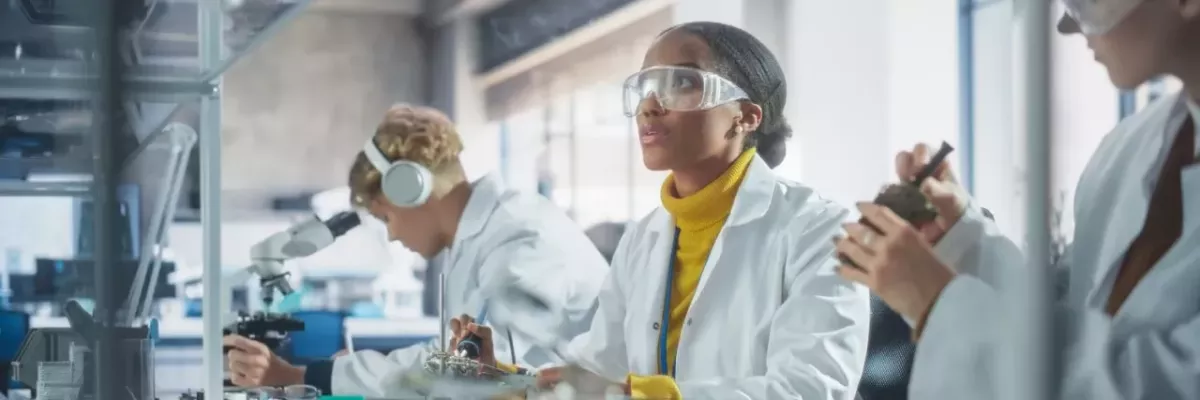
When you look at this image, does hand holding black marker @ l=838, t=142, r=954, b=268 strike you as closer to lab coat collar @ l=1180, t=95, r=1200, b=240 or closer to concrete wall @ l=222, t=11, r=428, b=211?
lab coat collar @ l=1180, t=95, r=1200, b=240

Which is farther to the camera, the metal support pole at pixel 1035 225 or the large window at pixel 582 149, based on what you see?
the large window at pixel 582 149

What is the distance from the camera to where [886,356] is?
1.55m

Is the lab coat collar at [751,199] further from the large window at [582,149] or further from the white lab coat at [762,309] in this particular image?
the large window at [582,149]

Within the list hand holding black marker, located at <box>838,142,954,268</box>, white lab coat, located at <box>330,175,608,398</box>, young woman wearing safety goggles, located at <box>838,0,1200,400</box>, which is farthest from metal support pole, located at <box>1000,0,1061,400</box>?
white lab coat, located at <box>330,175,608,398</box>

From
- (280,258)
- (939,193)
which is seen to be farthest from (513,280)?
(939,193)

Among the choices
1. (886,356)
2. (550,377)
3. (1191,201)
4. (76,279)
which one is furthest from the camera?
(76,279)

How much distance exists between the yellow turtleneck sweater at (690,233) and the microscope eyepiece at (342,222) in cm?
54

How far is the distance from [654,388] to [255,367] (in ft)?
2.46

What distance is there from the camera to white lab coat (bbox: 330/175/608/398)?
1.87 m

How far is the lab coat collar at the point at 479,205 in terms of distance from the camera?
74.0 inches

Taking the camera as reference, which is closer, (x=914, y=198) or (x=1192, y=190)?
(x=1192, y=190)

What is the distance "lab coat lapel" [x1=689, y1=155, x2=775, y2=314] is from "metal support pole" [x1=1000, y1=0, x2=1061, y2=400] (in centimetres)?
40

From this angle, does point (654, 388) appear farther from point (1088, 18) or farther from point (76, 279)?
point (76, 279)

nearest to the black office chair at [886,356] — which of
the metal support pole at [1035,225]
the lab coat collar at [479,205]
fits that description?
the metal support pole at [1035,225]
